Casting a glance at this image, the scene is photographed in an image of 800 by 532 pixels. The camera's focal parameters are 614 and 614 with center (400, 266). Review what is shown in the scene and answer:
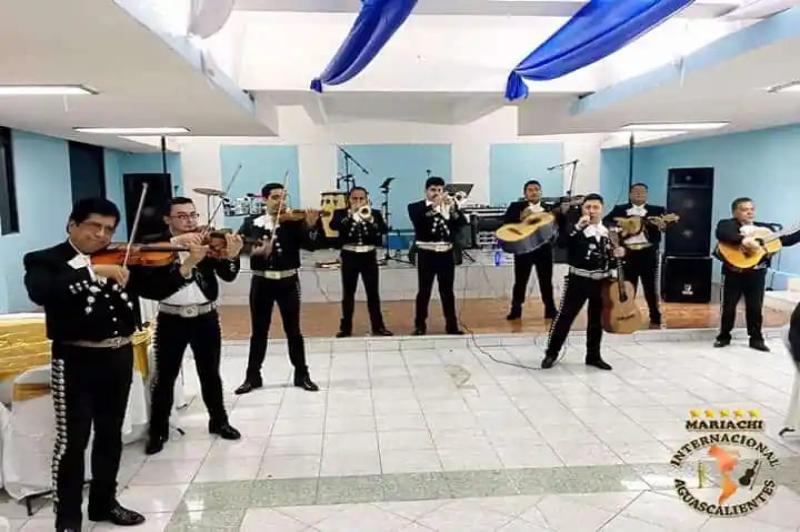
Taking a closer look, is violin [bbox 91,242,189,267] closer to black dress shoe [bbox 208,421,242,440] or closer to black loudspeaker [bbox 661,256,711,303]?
black dress shoe [bbox 208,421,242,440]

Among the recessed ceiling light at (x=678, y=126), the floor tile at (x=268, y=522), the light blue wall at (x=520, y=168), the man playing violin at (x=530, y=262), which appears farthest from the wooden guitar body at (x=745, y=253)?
the light blue wall at (x=520, y=168)

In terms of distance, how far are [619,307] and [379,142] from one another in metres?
6.25

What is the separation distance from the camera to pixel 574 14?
349 cm

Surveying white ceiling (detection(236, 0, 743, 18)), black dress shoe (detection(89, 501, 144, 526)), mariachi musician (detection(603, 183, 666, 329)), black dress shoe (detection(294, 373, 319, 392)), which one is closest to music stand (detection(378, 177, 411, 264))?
mariachi musician (detection(603, 183, 666, 329))

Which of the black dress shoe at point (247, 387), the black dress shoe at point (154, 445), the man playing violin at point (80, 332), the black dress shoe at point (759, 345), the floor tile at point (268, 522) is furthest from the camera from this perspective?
the black dress shoe at point (759, 345)

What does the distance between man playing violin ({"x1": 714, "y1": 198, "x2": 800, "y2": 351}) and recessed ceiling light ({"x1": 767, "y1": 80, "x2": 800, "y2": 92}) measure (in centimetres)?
111

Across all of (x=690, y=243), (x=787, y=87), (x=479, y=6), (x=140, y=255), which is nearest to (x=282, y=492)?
(x=140, y=255)

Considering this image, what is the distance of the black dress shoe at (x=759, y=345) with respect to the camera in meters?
5.26

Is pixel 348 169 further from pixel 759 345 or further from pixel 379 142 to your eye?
pixel 759 345

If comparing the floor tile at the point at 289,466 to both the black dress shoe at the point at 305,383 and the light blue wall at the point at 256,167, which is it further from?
the light blue wall at the point at 256,167

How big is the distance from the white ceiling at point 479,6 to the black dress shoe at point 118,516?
2.63 meters

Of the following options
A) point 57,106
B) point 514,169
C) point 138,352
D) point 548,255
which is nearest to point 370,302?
point 548,255

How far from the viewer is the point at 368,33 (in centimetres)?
311

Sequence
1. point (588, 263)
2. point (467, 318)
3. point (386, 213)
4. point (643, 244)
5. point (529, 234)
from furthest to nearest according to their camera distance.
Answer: point (386, 213) → point (467, 318) → point (643, 244) → point (529, 234) → point (588, 263)
